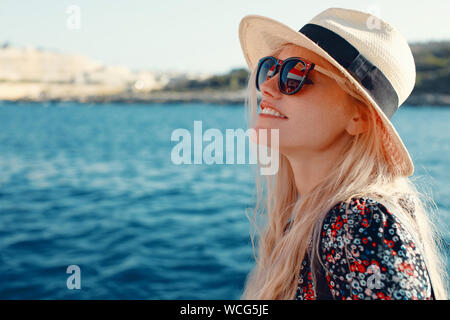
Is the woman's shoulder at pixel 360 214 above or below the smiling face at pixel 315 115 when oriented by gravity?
below

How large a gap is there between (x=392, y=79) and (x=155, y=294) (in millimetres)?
5735

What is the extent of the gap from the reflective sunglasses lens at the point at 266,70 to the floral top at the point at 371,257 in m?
0.73

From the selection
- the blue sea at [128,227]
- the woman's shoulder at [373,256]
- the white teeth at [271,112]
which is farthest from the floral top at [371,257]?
the blue sea at [128,227]

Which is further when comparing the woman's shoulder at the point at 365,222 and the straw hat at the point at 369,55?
the straw hat at the point at 369,55

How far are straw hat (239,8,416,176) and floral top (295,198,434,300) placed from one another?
415 mm

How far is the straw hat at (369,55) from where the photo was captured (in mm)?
1374

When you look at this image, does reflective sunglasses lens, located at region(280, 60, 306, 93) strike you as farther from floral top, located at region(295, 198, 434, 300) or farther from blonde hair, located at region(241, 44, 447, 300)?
floral top, located at region(295, 198, 434, 300)

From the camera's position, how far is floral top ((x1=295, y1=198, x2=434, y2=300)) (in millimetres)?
1059

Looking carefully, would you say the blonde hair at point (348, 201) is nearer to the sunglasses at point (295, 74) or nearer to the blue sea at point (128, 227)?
the sunglasses at point (295, 74)

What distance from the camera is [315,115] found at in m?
1.52

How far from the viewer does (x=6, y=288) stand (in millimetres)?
6453
